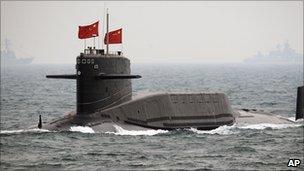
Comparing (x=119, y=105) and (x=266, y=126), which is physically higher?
(x=119, y=105)

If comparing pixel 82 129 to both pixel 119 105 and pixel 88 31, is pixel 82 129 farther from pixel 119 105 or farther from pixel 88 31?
pixel 88 31

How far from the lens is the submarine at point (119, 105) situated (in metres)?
42.8

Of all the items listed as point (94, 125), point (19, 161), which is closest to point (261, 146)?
point (94, 125)

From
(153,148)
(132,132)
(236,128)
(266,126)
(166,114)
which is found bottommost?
(266,126)

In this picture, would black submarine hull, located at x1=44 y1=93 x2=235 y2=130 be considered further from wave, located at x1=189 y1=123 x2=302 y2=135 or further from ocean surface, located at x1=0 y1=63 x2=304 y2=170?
ocean surface, located at x1=0 y1=63 x2=304 y2=170

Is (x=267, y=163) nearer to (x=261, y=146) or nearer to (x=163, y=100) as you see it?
(x=261, y=146)

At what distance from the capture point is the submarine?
140 ft

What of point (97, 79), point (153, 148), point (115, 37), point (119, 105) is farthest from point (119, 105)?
point (153, 148)

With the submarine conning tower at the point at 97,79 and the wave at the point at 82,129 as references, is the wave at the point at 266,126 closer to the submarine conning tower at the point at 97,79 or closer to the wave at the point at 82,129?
the submarine conning tower at the point at 97,79

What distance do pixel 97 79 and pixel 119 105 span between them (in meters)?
2.68

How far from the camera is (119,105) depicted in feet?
145

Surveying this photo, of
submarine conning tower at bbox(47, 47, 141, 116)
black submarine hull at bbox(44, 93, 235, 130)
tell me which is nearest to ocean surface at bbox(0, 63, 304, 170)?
black submarine hull at bbox(44, 93, 235, 130)

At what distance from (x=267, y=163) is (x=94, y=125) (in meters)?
13.6

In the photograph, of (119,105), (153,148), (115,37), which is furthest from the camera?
(115,37)
